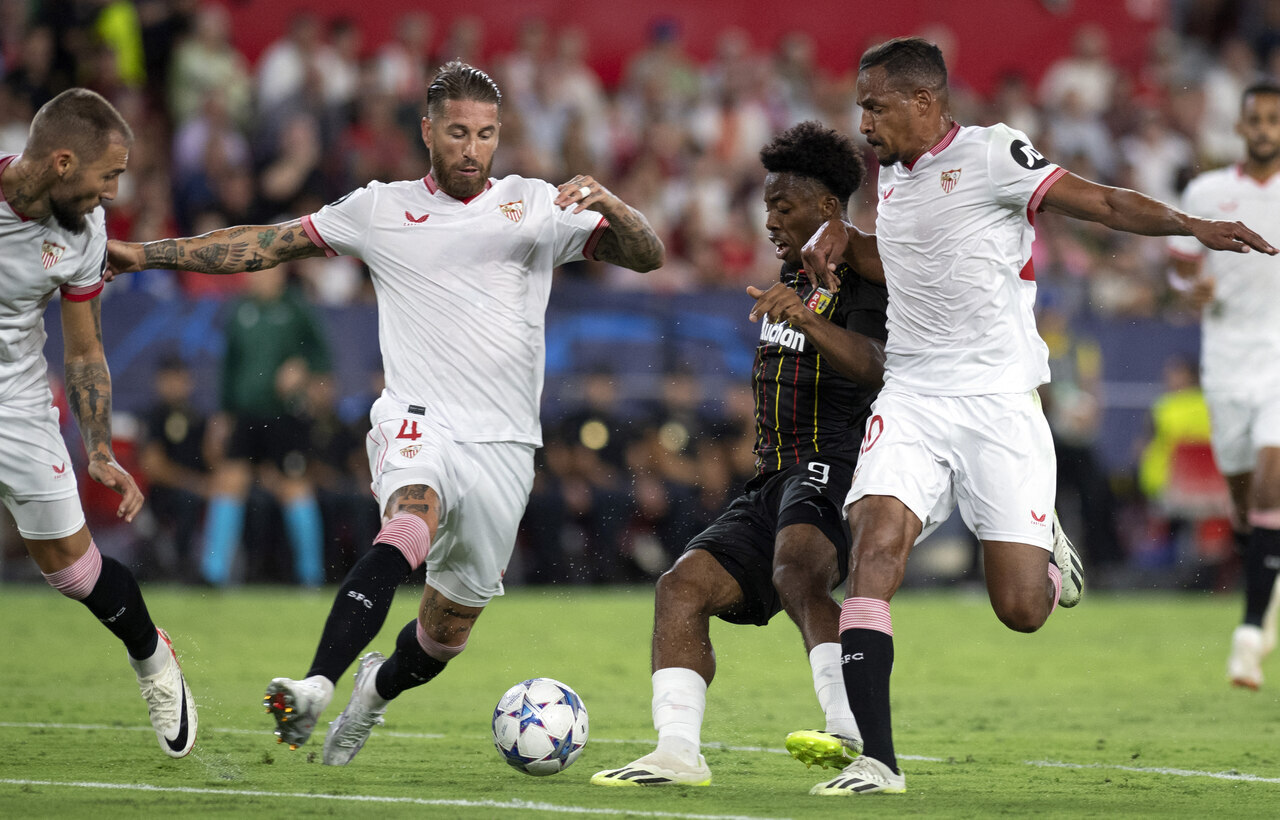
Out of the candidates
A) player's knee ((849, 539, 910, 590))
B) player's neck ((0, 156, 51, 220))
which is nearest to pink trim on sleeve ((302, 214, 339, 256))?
player's neck ((0, 156, 51, 220))

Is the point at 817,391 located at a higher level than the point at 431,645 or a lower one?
higher

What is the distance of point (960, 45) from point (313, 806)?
60.2 feet

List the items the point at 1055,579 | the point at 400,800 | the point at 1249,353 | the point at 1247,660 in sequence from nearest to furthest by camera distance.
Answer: the point at 400,800 → the point at 1055,579 → the point at 1247,660 → the point at 1249,353

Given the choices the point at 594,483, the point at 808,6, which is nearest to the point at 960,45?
the point at 808,6

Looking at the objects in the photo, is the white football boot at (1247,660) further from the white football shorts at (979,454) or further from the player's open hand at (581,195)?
the player's open hand at (581,195)

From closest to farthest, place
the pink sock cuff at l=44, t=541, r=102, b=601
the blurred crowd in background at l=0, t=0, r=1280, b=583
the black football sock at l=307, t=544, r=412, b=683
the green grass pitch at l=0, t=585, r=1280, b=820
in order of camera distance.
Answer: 1. the black football sock at l=307, t=544, r=412, b=683
2. the green grass pitch at l=0, t=585, r=1280, b=820
3. the pink sock cuff at l=44, t=541, r=102, b=601
4. the blurred crowd in background at l=0, t=0, r=1280, b=583

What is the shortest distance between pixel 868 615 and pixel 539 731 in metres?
1.35

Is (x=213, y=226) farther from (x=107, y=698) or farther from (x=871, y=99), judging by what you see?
(x=871, y=99)

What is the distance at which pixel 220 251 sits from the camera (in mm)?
6871

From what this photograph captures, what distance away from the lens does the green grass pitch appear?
5.84m

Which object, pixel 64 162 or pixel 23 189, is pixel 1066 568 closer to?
pixel 64 162

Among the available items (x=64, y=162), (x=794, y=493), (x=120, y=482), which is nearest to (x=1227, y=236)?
(x=794, y=493)

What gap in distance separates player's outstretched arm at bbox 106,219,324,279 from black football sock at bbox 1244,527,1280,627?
19.0ft

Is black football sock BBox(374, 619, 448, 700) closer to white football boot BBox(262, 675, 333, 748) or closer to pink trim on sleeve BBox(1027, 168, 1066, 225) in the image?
white football boot BBox(262, 675, 333, 748)
